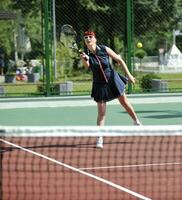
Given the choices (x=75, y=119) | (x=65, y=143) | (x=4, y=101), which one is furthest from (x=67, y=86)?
(x=65, y=143)

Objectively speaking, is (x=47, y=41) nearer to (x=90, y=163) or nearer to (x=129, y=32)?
(x=129, y=32)

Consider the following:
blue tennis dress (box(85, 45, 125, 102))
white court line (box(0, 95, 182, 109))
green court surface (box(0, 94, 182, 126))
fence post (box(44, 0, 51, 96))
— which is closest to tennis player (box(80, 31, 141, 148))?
blue tennis dress (box(85, 45, 125, 102))

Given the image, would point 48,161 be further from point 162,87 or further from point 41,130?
point 162,87

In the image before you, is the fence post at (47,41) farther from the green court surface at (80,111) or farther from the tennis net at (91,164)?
A: the tennis net at (91,164)

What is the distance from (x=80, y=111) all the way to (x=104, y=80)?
5.34 m

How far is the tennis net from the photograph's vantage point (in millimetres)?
5380

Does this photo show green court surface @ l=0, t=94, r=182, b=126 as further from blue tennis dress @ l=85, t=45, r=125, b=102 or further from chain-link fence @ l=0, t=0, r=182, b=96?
blue tennis dress @ l=85, t=45, r=125, b=102

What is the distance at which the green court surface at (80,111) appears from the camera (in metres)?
12.1

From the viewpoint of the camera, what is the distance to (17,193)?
5.84m

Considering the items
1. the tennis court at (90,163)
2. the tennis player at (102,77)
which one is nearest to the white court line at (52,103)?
Result: the tennis court at (90,163)

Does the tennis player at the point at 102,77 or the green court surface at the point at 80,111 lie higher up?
the tennis player at the point at 102,77

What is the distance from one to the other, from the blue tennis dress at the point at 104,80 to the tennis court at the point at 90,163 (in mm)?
711

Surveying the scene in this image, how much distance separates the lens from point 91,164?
7.26 meters

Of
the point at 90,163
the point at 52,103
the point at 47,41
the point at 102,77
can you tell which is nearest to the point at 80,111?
the point at 52,103
